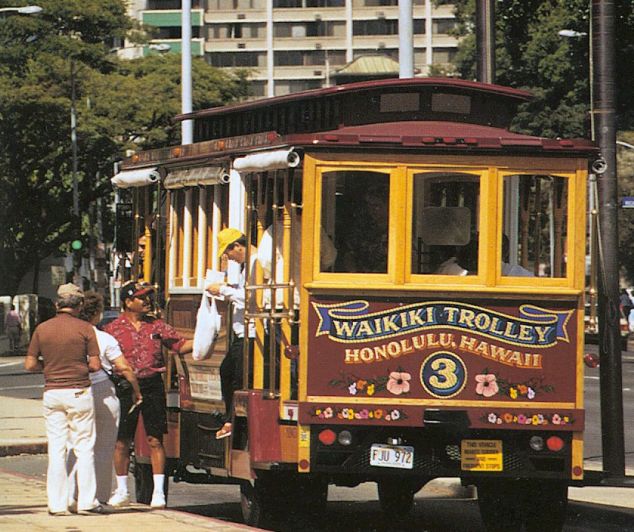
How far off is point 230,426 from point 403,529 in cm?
198

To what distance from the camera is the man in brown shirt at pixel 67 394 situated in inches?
514

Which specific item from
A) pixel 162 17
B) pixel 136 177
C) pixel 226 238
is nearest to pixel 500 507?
pixel 226 238

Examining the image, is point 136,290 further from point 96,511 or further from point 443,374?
point 443,374

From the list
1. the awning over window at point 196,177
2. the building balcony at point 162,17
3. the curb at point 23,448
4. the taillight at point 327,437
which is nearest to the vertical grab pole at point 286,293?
the taillight at point 327,437

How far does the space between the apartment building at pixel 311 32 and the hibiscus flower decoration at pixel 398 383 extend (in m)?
124

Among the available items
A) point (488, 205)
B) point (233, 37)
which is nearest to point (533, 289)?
point (488, 205)

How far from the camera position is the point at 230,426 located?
1324 cm

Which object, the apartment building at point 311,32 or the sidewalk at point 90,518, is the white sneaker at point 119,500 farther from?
the apartment building at point 311,32

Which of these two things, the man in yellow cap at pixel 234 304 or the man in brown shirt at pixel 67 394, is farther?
the man in yellow cap at pixel 234 304

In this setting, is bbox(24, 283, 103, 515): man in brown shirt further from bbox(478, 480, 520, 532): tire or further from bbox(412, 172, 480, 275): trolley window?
bbox(478, 480, 520, 532): tire

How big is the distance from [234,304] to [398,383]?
1.58 m

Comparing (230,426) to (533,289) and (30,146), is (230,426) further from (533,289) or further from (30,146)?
(30,146)

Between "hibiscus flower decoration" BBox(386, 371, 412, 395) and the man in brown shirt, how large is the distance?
214 centimetres

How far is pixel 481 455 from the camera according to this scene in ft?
40.9
